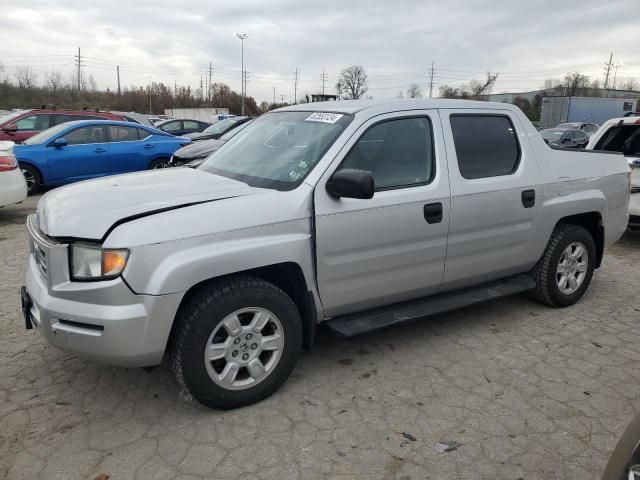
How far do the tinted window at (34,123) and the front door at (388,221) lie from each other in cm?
1089

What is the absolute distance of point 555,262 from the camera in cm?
443

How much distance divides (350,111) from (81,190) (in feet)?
6.08

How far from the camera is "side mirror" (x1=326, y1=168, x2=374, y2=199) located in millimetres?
2922

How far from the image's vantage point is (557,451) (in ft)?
8.80

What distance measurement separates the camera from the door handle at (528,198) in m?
4.02

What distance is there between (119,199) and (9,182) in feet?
19.1

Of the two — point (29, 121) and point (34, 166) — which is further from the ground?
point (29, 121)

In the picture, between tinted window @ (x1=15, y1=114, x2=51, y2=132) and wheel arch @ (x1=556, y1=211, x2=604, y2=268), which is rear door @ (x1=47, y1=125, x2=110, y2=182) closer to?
tinted window @ (x1=15, y1=114, x2=51, y2=132)

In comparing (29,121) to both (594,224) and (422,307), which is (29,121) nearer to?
(422,307)

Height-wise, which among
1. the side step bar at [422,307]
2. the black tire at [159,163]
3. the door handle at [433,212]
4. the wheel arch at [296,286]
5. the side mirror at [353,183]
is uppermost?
the side mirror at [353,183]

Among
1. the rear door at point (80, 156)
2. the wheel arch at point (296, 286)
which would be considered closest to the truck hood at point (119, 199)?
the wheel arch at point (296, 286)

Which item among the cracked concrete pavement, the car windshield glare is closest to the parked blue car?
the cracked concrete pavement

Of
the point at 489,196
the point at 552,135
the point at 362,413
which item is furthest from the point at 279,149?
the point at 552,135

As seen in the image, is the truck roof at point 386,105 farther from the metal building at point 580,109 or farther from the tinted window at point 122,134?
the metal building at point 580,109
